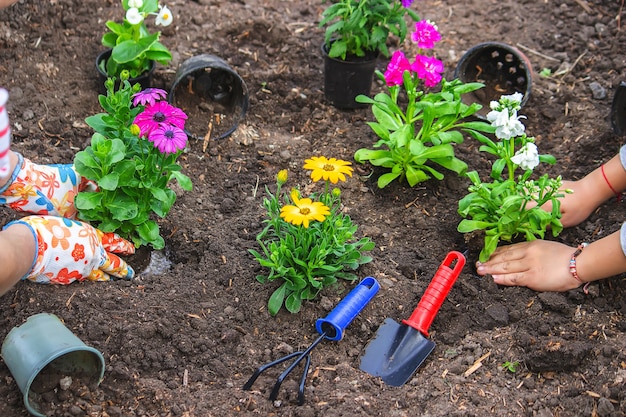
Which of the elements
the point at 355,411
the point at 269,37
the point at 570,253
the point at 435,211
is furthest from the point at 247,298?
the point at 269,37

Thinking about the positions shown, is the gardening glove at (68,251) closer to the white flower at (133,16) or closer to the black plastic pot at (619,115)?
the white flower at (133,16)

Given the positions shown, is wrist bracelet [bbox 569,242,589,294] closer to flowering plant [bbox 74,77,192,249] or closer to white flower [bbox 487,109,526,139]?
white flower [bbox 487,109,526,139]

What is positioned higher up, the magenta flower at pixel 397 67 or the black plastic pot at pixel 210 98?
the magenta flower at pixel 397 67

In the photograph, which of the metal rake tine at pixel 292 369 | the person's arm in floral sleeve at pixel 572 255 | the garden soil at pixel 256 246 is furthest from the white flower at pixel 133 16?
the person's arm in floral sleeve at pixel 572 255

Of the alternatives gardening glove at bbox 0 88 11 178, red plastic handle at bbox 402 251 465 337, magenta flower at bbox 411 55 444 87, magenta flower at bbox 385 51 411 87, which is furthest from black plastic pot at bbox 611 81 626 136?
gardening glove at bbox 0 88 11 178

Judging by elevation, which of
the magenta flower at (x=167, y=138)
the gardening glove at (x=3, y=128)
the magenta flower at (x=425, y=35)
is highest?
the gardening glove at (x=3, y=128)

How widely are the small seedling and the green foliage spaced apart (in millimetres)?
964

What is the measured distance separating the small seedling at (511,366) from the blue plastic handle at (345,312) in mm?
546

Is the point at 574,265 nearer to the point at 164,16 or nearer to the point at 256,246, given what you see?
the point at 256,246

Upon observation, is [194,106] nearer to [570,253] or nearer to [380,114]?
[380,114]

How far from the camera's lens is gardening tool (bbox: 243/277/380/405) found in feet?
7.41

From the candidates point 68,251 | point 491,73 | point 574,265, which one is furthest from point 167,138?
point 491,73

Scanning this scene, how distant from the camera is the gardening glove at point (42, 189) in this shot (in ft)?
8.16

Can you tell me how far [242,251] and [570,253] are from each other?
135 centimetres
